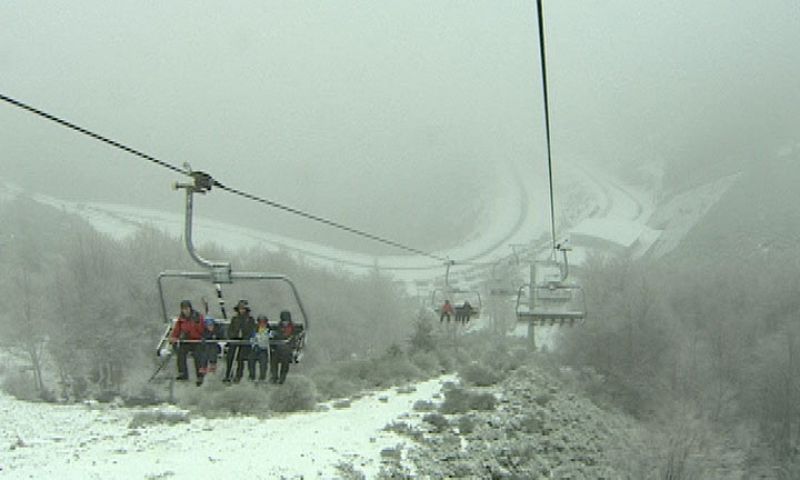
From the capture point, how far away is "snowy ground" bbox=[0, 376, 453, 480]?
18052 mm

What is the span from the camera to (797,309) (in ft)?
171

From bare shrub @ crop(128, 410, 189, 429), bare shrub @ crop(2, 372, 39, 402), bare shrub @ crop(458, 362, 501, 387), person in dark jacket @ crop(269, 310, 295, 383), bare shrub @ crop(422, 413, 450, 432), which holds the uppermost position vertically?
person in dark jacket @ crop(269, 310, 295, 383)

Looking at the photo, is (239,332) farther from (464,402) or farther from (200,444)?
(464,402)

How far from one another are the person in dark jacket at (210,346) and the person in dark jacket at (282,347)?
1.03 m

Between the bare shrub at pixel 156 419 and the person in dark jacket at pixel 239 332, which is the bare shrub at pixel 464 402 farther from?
the person in dark jacket at pixel 239 332

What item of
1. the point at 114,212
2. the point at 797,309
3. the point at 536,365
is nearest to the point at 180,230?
the point at 114,212

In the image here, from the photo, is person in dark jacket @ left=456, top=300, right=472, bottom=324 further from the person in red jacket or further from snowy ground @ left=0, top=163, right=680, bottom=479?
the person in red jacket

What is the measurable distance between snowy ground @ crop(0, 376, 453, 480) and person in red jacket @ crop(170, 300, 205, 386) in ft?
25.3

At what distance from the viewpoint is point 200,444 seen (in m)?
21.6

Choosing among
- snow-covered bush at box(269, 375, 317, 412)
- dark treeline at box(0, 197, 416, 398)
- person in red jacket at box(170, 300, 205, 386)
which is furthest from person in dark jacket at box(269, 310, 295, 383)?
dark treeline at box(0, 197, 416, 398)

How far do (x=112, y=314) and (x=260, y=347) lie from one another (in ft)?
118

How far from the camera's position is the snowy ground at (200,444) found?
1805 centimetres

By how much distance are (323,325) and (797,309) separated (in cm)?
4200

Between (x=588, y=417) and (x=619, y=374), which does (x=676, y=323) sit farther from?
(x=588, y=417)
